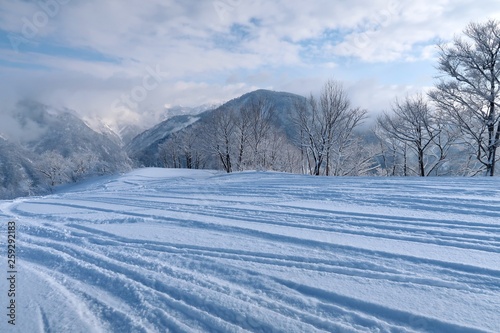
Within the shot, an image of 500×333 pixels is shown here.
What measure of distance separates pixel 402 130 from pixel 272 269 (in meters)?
18.6

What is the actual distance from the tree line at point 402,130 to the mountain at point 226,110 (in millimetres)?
2165

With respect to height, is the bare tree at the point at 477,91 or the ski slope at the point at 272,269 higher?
the bare tree at the point at 477,91

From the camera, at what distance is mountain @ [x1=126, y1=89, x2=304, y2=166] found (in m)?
33.0

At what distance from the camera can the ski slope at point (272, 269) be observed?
240 cm

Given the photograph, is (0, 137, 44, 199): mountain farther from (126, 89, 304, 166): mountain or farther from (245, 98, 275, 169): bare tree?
(245, 98, 275, 169): bare tree

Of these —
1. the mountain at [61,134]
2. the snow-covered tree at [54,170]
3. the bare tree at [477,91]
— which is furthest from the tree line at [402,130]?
the mountain at [61,134]

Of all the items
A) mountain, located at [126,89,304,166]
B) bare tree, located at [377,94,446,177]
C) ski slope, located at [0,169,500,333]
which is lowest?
ski slope, located at [0,169,500,333]

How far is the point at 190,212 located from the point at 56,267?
2.78m

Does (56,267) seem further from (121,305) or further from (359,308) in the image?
(359,308)

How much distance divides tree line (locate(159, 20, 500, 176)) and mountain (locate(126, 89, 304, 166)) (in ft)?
7.10

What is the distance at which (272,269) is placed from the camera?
3.21 metres

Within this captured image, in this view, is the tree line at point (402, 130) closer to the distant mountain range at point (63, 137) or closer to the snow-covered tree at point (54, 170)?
the snow-covered tree at point (54, 170)

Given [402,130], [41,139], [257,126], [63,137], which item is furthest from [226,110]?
[41,139]

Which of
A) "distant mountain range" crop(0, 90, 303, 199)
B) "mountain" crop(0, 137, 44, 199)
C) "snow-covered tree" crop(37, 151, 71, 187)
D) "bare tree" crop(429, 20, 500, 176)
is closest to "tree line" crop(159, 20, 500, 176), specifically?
"bare tree" crop(429, 20, 500, 176)
